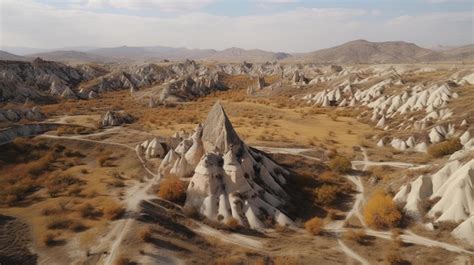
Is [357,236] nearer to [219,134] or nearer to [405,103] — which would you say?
[219,134]

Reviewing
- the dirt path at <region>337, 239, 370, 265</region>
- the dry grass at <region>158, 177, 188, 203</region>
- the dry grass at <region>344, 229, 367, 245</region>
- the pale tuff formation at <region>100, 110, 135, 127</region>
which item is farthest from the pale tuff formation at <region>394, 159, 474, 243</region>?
the pale tuff formation at <region>100, 110, 135, 127</region>

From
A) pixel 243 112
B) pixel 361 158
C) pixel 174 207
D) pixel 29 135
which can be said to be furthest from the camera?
pixel 243 112

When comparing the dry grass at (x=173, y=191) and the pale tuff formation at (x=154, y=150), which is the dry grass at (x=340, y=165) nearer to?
the dry grass at (x=173, y=191)

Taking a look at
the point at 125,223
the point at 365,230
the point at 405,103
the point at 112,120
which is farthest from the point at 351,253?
the point at 405,103

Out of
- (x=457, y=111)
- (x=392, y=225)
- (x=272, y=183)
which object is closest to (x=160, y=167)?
(x=272, y=183)

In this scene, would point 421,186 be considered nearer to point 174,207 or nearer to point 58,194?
point 174,207

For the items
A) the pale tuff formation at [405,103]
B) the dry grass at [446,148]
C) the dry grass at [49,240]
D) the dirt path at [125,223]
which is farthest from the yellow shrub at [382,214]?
the dry grass at [49,240]

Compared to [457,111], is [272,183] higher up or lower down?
lower down
